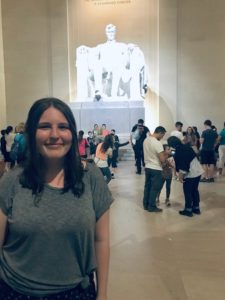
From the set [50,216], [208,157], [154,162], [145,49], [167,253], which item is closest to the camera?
[50,216]

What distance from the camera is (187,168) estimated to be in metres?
6.44

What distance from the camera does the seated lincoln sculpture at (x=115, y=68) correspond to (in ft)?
57.1

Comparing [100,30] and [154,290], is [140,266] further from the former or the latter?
[100,30]

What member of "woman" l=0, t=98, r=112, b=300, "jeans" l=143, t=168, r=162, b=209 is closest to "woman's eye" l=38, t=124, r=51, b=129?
"woman" l=0, t=98, r=112, b=300

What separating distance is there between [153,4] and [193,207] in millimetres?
14160

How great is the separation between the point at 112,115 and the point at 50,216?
14.8m

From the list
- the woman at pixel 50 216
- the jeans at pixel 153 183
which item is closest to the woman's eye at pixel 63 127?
the woman at pixel 50 216

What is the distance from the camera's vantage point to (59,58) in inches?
725

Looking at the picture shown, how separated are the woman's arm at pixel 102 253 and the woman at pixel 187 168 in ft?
16.3

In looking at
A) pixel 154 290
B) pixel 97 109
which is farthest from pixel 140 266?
pixel 97 109

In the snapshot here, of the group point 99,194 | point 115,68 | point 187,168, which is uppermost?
point 115,68

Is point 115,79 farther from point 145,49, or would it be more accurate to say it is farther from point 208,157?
point 208,157

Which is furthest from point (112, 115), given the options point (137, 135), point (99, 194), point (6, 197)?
point (6, 197)

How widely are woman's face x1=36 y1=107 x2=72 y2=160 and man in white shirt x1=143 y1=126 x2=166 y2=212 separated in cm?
524
